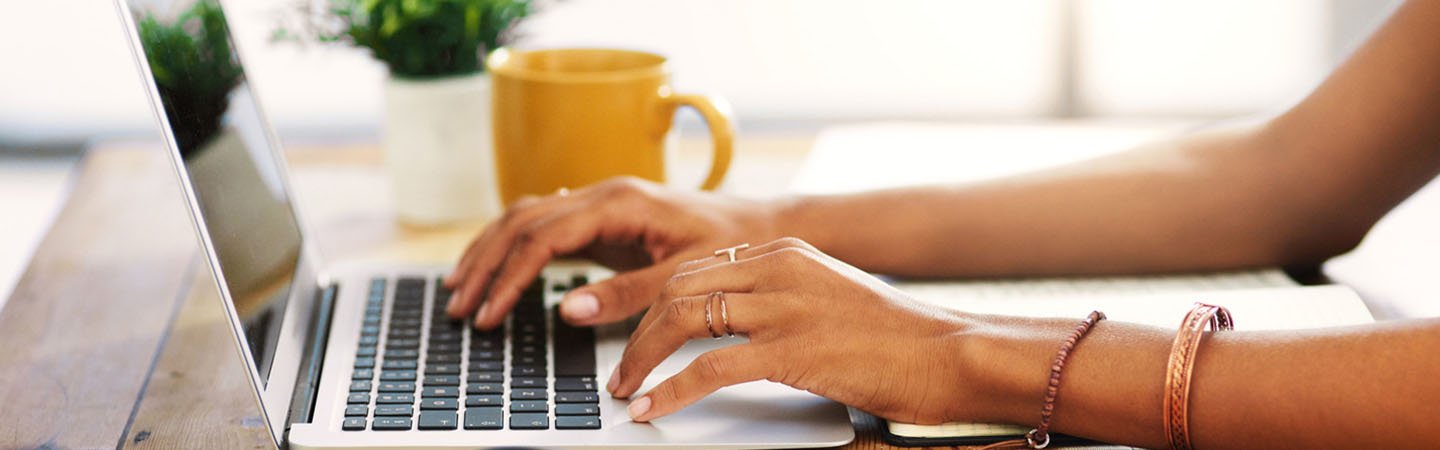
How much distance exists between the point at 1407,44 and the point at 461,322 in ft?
2.04

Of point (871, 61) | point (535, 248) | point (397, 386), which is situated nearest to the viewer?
point (397, 386)

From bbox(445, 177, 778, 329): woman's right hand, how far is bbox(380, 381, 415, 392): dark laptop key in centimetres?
10

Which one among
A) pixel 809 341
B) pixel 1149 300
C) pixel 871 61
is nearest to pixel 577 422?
pixel 809 341

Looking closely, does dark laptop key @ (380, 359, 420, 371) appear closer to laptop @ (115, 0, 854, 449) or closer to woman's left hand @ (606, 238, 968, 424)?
laptop @ (115, 0, 854, 449)

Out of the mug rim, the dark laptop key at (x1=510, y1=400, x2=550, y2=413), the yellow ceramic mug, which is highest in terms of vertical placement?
the mug rim

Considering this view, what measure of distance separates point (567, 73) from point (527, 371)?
0.39 metres

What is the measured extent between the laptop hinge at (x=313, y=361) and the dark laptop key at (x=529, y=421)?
0.36 feet

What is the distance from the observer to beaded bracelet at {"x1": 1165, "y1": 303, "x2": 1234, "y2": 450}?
572 millimetres

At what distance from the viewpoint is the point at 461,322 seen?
2.63 ft

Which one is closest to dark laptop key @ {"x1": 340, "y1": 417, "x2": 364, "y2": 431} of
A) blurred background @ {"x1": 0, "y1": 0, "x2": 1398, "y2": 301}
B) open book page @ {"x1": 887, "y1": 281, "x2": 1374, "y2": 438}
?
open book page @ {"x1": 887, "y1": 281, "x2": 1374, "y2": 438}

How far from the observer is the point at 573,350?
74 centimetres

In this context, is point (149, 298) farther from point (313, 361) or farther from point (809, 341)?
point (809, 341)

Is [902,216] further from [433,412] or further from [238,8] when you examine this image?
[238,8]

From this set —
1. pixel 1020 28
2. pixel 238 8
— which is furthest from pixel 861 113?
pixel 238 8
